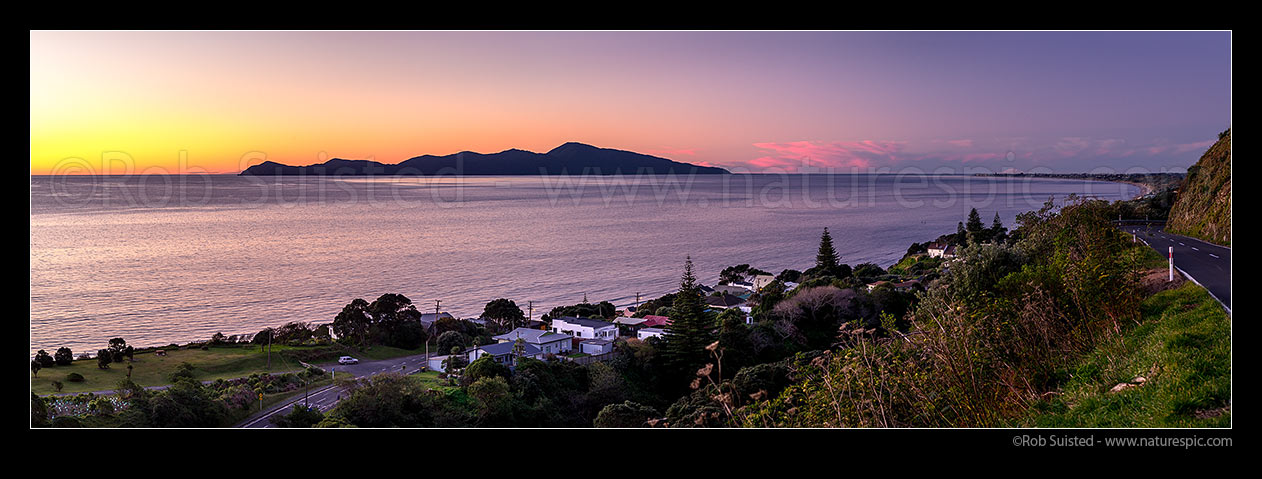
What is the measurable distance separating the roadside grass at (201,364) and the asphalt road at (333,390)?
713 mm

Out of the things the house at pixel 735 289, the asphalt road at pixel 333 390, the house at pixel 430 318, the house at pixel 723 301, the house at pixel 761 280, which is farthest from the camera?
the house at pixel 761 280

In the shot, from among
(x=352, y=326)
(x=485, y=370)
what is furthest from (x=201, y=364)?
(x=485, y=370)

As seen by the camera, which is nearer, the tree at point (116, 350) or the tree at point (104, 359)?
the tree at point (104, 359)

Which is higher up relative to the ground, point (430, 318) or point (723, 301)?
point (723, 301)

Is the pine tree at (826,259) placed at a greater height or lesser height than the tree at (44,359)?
greater

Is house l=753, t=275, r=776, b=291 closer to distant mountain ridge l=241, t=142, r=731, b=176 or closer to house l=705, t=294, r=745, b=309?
house l=705, t=294, r=745, b=309

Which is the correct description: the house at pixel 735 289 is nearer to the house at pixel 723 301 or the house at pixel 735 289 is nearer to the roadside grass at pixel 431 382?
the house at pixel 723 301

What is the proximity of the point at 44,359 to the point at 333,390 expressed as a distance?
22.8 feet

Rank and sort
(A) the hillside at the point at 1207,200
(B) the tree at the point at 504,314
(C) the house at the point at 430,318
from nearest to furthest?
(A) the hillside at the point at 1207,200
(C) the house at the point at 430,318
(B) the tree at the point at 504,314

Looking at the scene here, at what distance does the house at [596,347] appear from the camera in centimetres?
1784

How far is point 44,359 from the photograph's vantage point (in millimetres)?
15281

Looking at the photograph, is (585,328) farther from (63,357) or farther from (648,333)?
(63,357)

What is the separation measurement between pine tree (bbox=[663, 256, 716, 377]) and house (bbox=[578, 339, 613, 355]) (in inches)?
65.3

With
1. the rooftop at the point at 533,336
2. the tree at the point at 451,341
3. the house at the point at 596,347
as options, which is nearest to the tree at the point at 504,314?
the rooftop at the point at 533,336
